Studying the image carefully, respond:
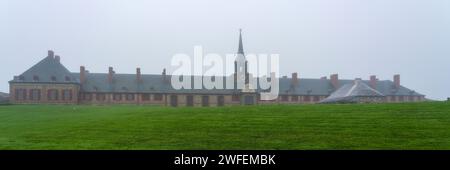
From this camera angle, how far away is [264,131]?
21.1 meters

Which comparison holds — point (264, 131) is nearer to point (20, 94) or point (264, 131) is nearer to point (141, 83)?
point (20, 94)

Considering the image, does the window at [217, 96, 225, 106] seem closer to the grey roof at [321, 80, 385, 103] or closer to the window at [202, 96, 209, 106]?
the window at [202, 96, 209, 106]

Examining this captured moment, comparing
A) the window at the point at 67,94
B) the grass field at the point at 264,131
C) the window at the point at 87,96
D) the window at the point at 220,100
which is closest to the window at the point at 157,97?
the window at the point at 220,100

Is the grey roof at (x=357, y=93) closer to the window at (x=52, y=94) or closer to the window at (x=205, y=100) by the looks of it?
the window at (x=205, y=100)

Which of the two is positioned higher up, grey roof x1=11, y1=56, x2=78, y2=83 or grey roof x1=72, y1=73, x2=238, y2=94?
grey roof x1=11, y1=56, x2=78, y2=83

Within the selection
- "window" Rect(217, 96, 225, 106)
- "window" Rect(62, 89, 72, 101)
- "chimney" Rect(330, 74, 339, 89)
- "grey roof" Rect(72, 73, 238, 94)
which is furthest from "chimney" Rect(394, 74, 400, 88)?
"window" Rect(62, 89, 72, 101)

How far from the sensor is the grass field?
59.6 feet

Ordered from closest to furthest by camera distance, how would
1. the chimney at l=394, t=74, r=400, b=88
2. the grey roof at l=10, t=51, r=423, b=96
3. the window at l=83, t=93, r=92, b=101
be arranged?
the grey roof at l=10, t=51, r=423, b=96 → the window at l=83, t=93, r=92, b=101 → the chimney at l=394, t=74, r=400, b=88

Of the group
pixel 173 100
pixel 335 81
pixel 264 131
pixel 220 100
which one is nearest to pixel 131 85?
pixel 173 100

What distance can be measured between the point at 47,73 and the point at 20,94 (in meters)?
4.58

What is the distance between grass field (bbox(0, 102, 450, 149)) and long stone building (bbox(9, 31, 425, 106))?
1303 inches
